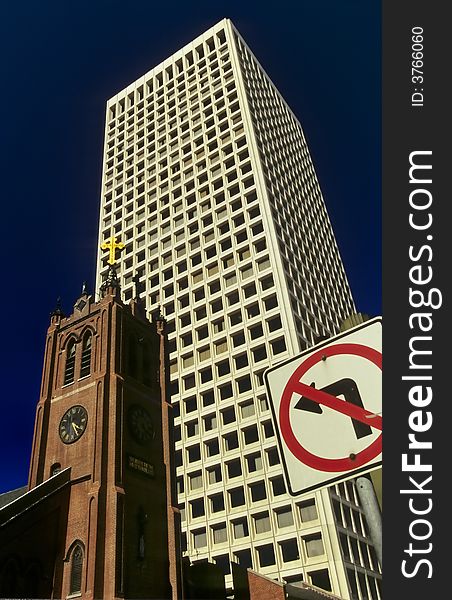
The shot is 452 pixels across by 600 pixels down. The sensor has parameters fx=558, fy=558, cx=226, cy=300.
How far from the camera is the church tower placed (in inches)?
1127

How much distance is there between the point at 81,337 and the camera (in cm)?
3812

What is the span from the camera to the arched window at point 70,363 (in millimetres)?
36781

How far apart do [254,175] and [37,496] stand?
4606 centimetres

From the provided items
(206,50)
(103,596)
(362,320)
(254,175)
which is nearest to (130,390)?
(103,596)

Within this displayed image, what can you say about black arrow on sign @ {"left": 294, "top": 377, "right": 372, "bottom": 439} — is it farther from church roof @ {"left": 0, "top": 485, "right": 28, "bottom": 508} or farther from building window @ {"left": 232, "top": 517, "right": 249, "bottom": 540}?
building window @ {"left": 232, "top": 517, "right": 249, "bottom": 540}

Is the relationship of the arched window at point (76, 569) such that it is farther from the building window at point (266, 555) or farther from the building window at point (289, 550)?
the building window at point (266, 555)

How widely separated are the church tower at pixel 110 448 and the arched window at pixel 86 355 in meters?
0.07

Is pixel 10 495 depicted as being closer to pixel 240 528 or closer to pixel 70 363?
pixel 70 363

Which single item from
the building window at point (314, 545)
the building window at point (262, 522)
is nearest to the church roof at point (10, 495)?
the building window at point (262, 522)

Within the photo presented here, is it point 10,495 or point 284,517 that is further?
point 284,517

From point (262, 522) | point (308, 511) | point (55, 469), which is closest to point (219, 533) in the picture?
point (262, 522)

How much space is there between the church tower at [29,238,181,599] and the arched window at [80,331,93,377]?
0.07 m

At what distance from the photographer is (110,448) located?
31609 mm

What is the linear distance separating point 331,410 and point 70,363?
119 ft
